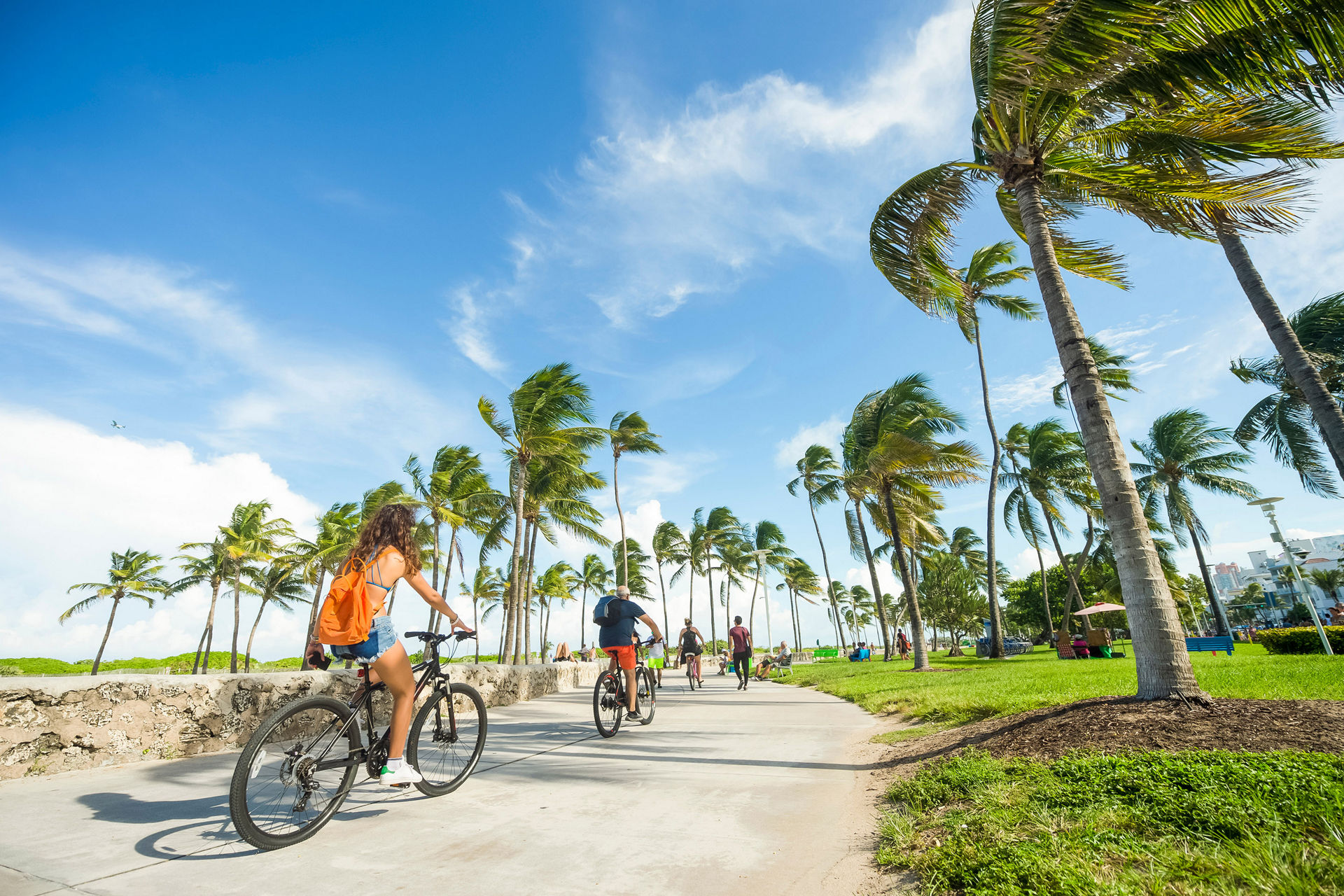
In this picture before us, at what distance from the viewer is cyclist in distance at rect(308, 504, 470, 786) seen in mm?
3295

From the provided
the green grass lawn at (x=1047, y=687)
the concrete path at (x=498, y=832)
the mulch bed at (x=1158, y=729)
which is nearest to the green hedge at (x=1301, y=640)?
the green grass lawn at (x=1047, y=687)

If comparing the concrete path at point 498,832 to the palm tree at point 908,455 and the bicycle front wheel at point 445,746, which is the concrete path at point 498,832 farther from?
the palm tree at point 908,455

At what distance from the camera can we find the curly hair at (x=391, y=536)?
11.5ft

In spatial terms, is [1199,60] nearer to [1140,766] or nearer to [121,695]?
[1140,766]

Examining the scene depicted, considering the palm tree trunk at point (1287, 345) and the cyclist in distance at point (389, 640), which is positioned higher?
the palm tree trunk at point (1287, 345)

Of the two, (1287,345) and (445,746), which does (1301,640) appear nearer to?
(1287,345)

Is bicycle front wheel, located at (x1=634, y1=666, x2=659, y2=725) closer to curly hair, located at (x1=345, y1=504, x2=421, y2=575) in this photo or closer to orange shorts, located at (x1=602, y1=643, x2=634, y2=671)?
orange shorts, located at (x1=602, y1=643, x2=634, y2=671)

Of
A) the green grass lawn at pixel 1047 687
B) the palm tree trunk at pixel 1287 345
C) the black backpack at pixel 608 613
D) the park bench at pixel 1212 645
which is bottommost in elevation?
the park bench at pixel 1212 645

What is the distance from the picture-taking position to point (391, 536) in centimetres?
356

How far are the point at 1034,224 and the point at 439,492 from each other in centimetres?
2570

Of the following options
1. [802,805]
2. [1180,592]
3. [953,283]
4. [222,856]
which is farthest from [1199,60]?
[1180,592]

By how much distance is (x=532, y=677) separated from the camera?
1136 cm

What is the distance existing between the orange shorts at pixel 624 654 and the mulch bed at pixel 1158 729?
9.52 feet

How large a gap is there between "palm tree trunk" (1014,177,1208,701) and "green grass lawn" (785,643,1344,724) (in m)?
1.35
